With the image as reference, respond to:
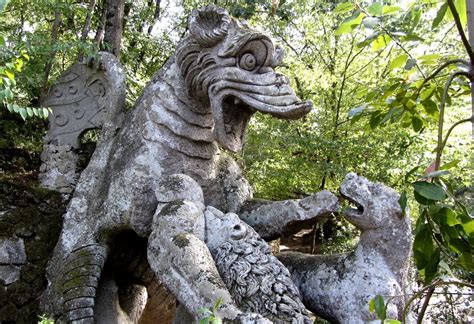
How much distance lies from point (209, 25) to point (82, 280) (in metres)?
1.24

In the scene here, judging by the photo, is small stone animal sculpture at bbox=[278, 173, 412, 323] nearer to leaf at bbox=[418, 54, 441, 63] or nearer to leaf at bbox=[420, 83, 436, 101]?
leaf at bbox=[420, 83, 436, 101]

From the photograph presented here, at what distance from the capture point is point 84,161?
3074mm

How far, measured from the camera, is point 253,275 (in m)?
1.83

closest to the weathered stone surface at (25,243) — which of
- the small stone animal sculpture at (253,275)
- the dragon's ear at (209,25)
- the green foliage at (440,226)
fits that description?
the small stone animal sculpture at (253,275)

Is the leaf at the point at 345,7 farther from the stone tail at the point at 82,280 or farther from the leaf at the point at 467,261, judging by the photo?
the stone tail at the point at 82,280

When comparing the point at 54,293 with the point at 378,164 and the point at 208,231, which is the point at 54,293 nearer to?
the point at 208,231

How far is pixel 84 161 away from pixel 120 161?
2.22 feet

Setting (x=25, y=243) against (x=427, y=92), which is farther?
(x=25, y=243)

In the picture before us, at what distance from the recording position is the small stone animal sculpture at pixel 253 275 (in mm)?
1763

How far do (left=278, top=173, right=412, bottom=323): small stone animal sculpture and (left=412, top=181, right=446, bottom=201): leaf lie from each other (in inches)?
42.4

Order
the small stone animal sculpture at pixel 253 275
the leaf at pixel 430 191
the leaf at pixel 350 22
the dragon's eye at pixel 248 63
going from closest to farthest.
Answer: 1. the leaf at pixel 430 191
2. the leaf at pixel 350 22
3. the small stone animal sculpture at pixel 253 275
4. the dragon's eye at pixel 248 63

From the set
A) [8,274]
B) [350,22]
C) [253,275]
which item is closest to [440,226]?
[350,22]

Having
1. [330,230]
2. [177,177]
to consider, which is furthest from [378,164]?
[177,177]

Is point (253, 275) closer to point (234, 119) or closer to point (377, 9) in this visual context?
point (234, 119)
